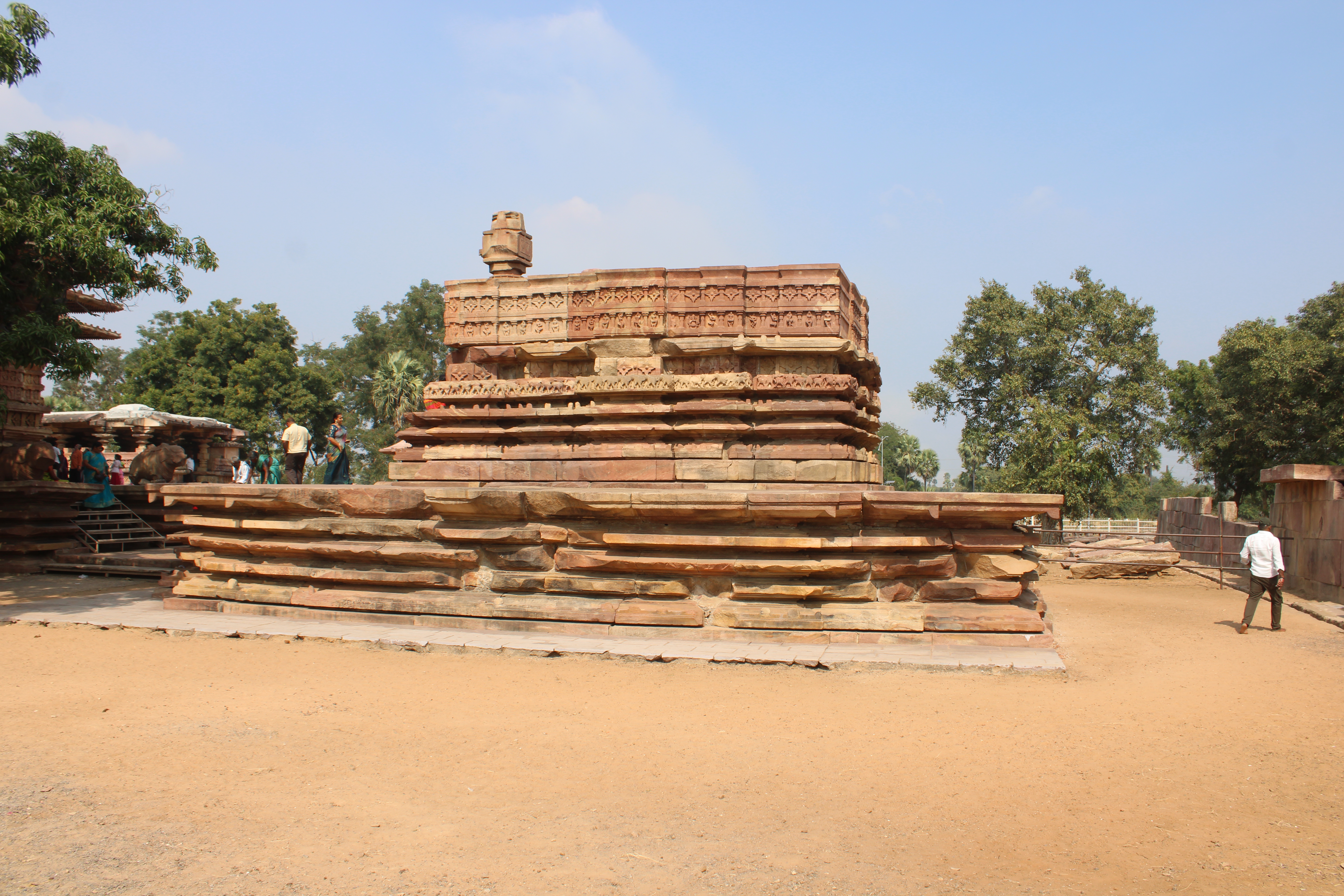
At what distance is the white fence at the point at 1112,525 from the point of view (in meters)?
27.5

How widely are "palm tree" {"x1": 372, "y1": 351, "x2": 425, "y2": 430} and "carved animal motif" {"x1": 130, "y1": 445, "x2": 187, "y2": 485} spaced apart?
2109cm

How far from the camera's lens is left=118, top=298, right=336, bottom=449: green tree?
3556 centimetres

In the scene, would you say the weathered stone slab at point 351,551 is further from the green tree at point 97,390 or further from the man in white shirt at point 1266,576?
the green tree at point 97,390

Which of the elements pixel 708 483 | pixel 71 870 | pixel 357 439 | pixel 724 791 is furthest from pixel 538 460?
pixel 357 439

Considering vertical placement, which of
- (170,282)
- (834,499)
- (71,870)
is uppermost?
(170,282)

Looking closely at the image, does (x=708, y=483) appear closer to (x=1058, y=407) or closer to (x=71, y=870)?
(x=71, y=870)

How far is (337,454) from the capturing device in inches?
480

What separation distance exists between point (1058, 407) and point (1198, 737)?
112ft

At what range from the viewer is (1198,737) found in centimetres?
504

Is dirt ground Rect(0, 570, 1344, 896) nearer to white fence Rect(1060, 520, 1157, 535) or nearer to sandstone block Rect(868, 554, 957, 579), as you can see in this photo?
sandstone block Rect(868, 554, 957, 579)

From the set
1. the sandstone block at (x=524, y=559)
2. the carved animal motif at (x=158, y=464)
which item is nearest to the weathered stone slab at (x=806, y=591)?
the sandstone block at (x=524, y=559)

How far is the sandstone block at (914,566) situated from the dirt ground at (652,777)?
1156 mm

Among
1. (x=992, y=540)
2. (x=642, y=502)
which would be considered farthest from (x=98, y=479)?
(x=992, y=540)

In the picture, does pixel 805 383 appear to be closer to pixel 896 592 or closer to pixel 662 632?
pixel 896 592
